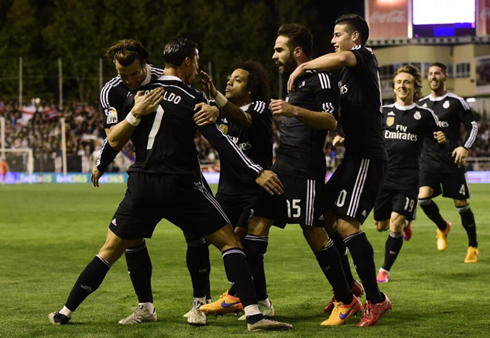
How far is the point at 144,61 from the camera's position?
6.77 meters

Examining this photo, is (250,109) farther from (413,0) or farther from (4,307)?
(413,0)

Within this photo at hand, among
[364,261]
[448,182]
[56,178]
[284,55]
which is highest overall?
[284,55]

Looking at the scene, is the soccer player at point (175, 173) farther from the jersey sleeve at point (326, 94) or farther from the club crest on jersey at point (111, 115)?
the jersey sleeve at point (326, 94)

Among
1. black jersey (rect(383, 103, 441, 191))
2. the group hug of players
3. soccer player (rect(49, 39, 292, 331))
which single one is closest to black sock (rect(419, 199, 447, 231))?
black jersey (rect(383, 103, 441, 191))

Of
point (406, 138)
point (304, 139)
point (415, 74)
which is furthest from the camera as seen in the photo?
point (406, 138)

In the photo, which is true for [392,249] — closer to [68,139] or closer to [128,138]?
[128,138]

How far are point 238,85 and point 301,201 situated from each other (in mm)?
1325

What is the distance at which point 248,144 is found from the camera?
775 centimetres

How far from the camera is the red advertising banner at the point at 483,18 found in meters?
39.1

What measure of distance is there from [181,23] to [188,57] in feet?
207

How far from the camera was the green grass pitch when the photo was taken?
674cm

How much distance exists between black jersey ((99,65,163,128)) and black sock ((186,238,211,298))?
119cm

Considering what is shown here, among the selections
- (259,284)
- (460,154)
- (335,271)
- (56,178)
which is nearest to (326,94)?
(335,271)

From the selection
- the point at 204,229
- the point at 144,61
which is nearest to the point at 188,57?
the point at 144,61
